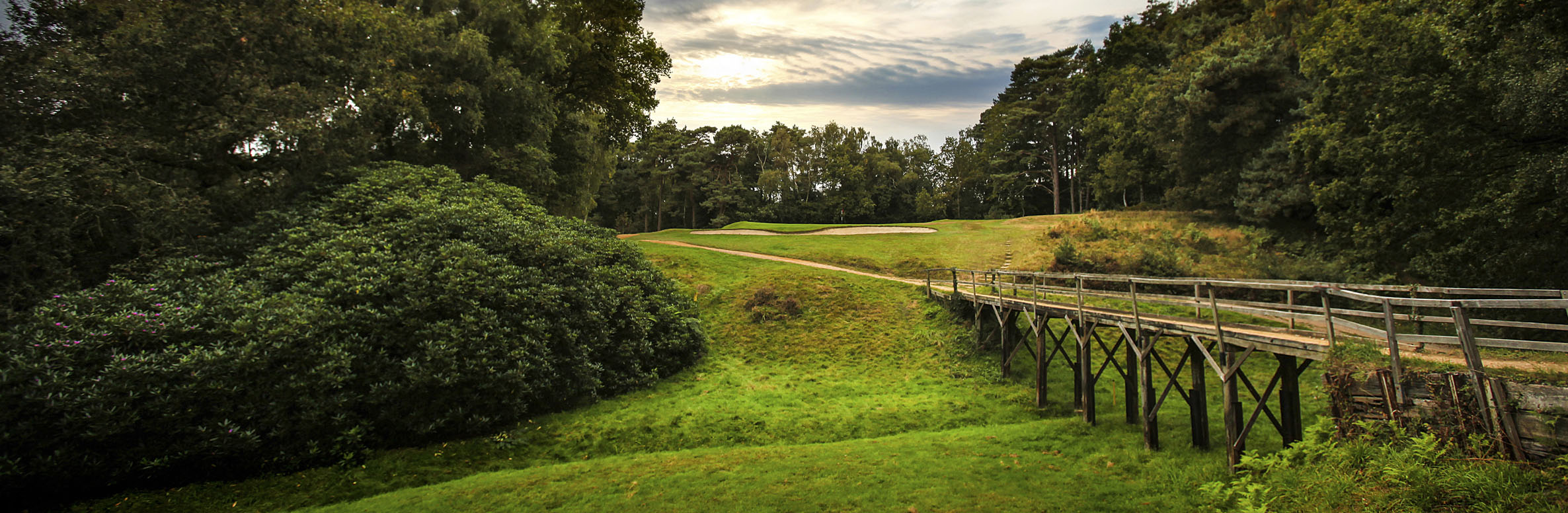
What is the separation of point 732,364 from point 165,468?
39.0ft

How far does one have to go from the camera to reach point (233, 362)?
952 centimetres

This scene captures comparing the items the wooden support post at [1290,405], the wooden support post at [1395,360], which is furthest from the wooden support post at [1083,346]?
the wooden support post at [1395,360]

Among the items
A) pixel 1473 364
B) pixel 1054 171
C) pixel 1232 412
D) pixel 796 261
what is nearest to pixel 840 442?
pixel 1232 412

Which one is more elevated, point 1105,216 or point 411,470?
point 1105,216

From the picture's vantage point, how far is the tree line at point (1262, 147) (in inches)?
536

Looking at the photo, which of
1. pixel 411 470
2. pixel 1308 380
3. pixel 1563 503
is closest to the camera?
pixel 1563 503

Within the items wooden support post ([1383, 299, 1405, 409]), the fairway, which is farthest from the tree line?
wooden support post ([1383, 299, 1405, 409])

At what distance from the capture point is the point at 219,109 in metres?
12.7

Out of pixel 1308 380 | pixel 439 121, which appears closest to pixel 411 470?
pixel 439 121

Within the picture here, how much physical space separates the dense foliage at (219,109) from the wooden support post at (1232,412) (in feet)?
57.3

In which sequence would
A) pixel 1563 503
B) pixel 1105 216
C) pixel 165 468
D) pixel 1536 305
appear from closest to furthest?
pixel 1563 503 < pixel 1536 305 < pixel 165 468 < pixel 1105 216

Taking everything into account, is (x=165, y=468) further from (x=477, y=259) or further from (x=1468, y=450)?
(x=1468, y=450)

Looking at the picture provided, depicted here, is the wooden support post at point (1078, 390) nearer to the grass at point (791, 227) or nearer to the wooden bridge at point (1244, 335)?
the wooden bridge at point (1244, 335)

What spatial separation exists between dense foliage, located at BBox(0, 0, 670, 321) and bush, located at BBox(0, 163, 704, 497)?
33.8 inches
